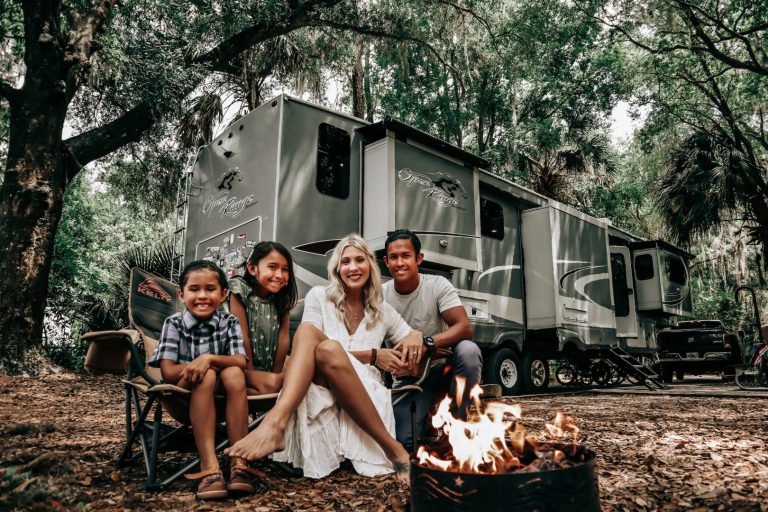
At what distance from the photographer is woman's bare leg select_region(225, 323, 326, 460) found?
215 cm

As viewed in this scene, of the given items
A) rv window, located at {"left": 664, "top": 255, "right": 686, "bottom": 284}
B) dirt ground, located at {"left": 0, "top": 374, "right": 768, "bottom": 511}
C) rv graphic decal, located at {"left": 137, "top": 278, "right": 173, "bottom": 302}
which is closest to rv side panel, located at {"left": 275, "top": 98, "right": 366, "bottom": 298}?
rv graphic decal, located at {"left": 137, "top": 278, "right": 173, "bottom": 302}

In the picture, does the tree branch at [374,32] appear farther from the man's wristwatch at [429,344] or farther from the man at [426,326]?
the man's wristwatch at [429,344]

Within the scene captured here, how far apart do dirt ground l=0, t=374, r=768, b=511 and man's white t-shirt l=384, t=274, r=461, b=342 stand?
991mm

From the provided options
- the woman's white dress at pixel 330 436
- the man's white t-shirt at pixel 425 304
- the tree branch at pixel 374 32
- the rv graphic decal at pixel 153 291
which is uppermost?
the tree branch at pixel 374 32

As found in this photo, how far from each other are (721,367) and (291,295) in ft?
34.0

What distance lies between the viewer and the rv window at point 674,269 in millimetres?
10531

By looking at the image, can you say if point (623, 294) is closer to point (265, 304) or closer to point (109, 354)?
point (265, 304)

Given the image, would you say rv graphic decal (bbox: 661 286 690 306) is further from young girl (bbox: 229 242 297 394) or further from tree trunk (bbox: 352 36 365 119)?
young girl (bbox: 229 242 297 394)

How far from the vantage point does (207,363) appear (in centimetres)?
226

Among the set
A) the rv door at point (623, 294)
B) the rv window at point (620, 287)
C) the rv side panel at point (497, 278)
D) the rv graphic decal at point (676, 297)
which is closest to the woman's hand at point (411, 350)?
the rv side panel at point (497, 278)

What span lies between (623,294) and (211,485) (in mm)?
9756

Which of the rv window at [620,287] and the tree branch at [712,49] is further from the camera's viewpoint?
the rv window at [620,287]

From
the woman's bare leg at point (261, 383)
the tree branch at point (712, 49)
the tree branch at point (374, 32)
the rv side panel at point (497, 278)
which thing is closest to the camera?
the woman's bare leg at point (261, 383)

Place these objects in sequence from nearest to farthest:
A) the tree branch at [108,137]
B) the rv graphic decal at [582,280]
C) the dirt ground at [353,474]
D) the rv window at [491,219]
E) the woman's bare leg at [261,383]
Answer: the dirt ground at [353,474]
the woman's bare leg at [261,383]
the rv window at [491,219]
the tree branch at [108,137]
the rv graphic decal at [582,280]
